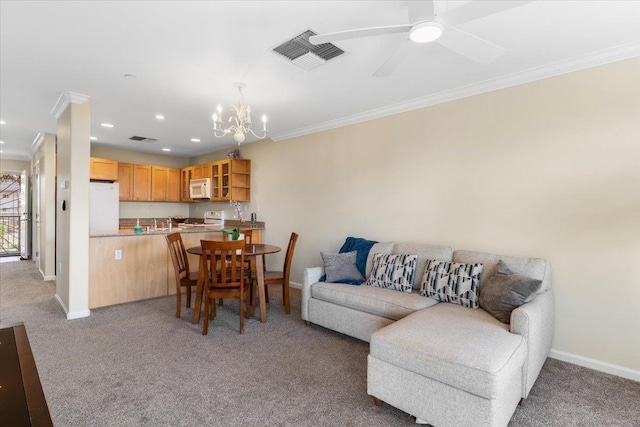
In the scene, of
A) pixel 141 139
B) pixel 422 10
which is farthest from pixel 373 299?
pixel 141 139

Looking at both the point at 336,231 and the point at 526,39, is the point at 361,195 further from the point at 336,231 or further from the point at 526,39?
the point at 526,39

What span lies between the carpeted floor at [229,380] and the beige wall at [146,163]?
367 centimetres

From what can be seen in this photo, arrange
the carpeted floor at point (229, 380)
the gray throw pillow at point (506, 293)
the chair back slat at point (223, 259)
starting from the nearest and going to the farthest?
the carpeted floor at point (229, 380), the gray throw pillow at point (506, 293), the chair back slat at point (223, 259)

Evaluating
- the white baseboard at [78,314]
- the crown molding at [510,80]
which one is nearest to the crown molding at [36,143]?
the white baseboard at [78,314]

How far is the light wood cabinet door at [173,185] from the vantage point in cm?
730

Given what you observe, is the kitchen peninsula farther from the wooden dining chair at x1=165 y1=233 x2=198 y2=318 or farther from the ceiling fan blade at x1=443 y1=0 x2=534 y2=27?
the ceiling fan blade at x1=443 y1=0 x2=534 y2=27

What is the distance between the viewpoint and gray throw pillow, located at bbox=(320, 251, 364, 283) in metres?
3.56

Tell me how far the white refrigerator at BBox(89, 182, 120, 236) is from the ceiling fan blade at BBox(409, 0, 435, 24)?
6294 millimetres

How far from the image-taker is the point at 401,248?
3.58m

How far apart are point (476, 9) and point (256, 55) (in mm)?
1707

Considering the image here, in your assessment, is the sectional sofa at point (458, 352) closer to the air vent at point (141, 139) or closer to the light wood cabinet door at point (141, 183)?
the air vent at point (141, 139)

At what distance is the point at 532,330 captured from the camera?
2158 mm

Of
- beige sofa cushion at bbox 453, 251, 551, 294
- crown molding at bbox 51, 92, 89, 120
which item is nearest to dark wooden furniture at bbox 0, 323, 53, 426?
beige sofa cushion at bbox 453, 251, 551, 294

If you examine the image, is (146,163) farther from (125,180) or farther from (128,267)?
(128,267)
